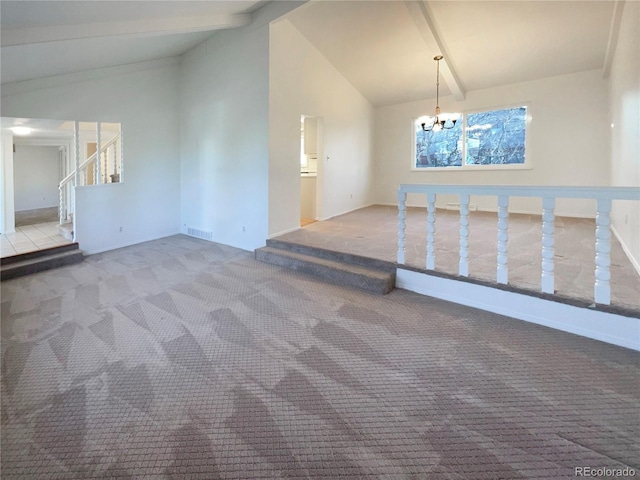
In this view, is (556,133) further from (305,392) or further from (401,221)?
(305,392)

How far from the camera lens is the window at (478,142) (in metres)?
6.89

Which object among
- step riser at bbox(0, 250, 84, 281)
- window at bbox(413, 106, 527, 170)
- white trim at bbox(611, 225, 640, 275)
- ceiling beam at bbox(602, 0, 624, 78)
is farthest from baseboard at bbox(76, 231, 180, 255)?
ceiling beam at bbox(602, 0, 624, 78)

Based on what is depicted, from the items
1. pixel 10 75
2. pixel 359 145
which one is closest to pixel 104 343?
pixel 10 75

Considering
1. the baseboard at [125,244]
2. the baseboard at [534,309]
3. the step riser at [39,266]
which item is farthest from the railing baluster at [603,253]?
the baseboard at [125,244]

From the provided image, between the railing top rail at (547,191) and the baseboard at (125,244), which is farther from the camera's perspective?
the baseboard at (125,244)

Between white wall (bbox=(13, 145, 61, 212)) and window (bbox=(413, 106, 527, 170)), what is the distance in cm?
1048

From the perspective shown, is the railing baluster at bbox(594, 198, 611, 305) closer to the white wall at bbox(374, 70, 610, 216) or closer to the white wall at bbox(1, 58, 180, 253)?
the white wall at bbox(374, 70, 610, 216)

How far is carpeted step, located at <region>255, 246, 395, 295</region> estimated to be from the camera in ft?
11.5

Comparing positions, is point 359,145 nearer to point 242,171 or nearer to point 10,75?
point 242,171

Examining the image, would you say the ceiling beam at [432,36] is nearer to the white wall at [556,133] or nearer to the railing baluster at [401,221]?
the white wall at [556,133]

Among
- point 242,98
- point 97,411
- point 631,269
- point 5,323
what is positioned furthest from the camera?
point 242,98

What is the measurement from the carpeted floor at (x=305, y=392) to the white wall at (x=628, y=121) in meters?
1.92

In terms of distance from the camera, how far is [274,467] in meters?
1.43

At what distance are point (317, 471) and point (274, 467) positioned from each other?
0.63 ft
